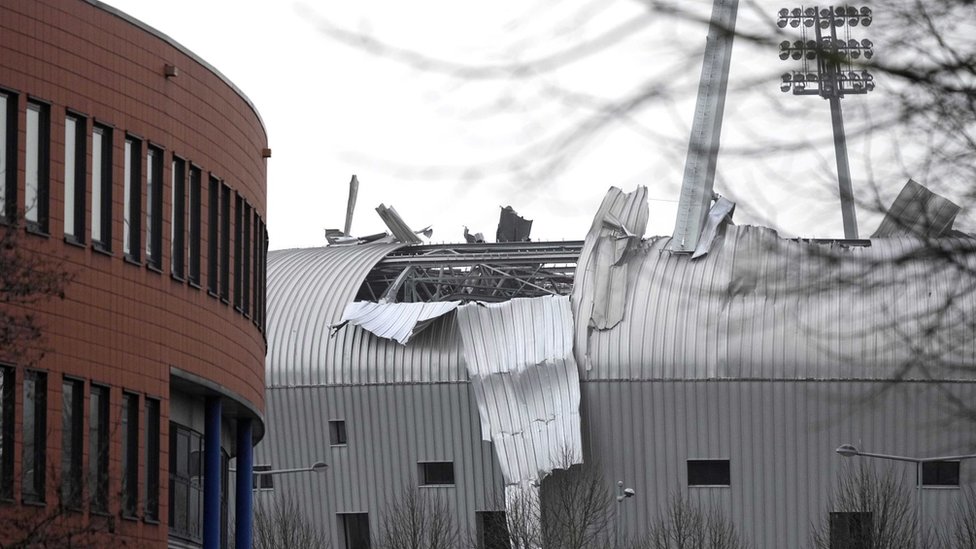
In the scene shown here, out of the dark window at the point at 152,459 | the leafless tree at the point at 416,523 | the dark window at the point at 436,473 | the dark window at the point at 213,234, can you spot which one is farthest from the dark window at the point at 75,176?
the dark window at the point at 436,473

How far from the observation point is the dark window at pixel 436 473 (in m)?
68.1

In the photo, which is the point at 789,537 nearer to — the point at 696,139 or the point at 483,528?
the point at 483,528

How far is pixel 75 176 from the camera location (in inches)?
1228

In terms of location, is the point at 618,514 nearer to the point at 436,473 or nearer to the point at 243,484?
the point at 436,473

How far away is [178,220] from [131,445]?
15.9ft

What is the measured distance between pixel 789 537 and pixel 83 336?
39.4m

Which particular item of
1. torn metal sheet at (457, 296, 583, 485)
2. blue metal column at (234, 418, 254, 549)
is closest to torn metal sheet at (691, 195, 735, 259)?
torn metal sheet at (457, 296, 583, 485)

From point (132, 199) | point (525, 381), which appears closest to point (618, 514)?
point (525, 381)

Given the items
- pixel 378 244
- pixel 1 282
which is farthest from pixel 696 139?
pixel 378 244

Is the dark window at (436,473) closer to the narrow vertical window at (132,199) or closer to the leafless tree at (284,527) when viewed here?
the leafless tree at (284,527)

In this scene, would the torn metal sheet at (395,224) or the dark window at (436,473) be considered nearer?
the dark window at (436,473)

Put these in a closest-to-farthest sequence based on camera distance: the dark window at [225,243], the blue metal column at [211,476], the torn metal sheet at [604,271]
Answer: the dark window at [225,243], the blue metal column at [211,476], the torn metal sheet at [604,271]

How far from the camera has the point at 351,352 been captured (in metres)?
69.1

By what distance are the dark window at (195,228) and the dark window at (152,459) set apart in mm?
3237
